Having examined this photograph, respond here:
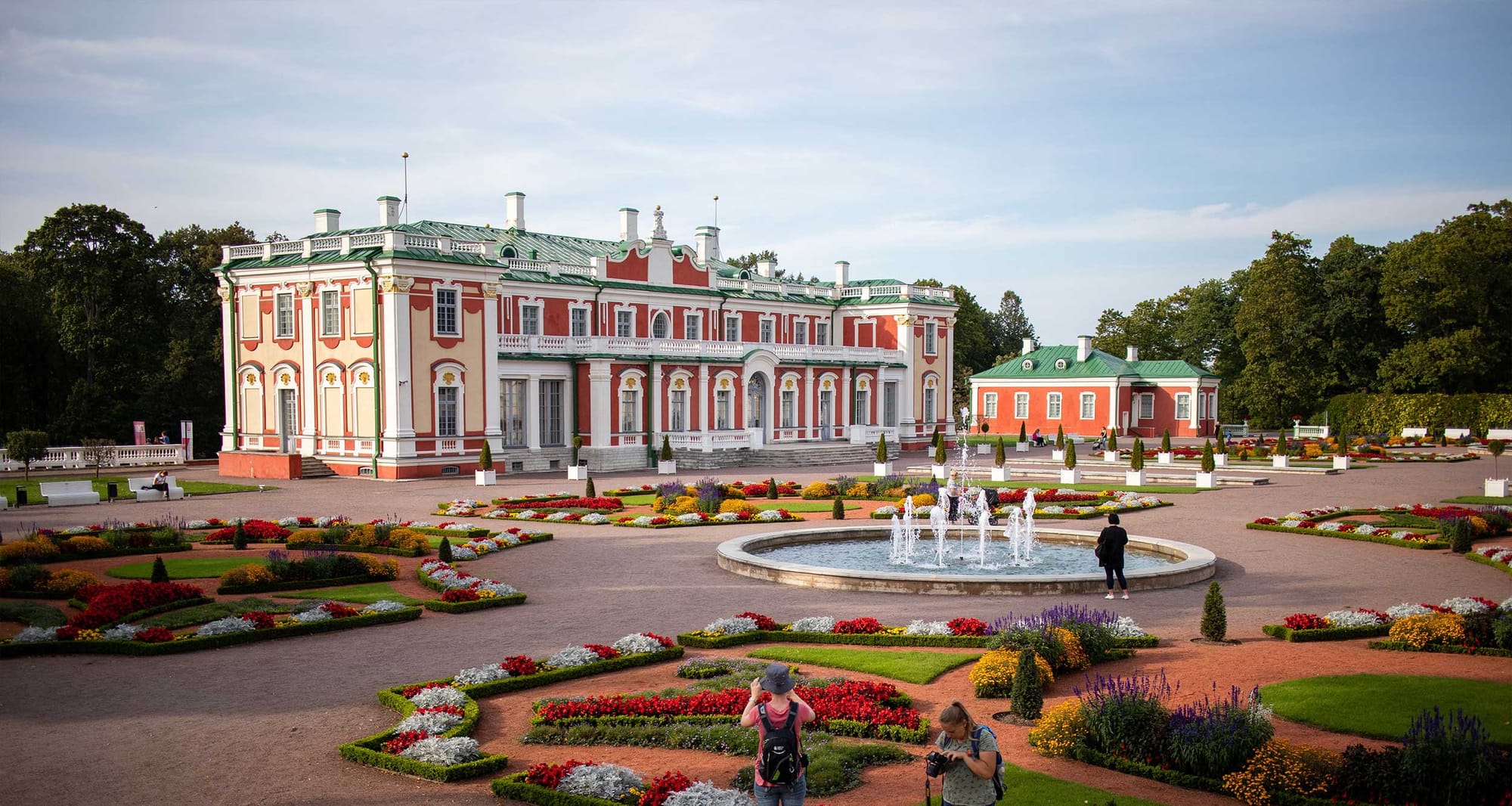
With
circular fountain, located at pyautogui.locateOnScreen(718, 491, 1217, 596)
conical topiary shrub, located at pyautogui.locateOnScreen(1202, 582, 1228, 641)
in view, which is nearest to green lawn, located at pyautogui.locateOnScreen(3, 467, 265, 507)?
circular fountain, located at pyautogui.locateOnScreen(718, 491, 1217, 596)

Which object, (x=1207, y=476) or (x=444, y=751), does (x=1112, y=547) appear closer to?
(x=444, y=751)

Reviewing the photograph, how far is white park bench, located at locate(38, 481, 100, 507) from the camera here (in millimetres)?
29734

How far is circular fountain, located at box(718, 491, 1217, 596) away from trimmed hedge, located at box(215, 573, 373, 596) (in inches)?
256

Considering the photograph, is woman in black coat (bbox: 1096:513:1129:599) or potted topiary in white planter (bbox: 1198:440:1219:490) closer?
woman in black coat (bbox: 1096:513:1129:599)

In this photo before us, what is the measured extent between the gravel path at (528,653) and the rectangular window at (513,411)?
753 inches

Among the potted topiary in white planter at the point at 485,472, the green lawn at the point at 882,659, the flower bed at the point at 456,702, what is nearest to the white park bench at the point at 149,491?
the potted topiary in white planter at the point at 485,472

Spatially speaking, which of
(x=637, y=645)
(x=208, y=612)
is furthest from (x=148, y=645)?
(x=637, y=645)

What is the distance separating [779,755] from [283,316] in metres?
40.1

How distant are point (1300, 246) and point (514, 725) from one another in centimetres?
6967

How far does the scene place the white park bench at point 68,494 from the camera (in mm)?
29734

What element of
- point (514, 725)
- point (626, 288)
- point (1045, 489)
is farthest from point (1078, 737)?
point (626, 288)

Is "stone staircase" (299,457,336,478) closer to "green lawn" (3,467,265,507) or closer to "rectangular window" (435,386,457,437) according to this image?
"green lawn" (3,467,265,507)

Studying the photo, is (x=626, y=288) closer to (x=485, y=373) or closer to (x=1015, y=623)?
(x=485, y=373)

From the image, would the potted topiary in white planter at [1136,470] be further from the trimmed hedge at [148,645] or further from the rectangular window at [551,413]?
the trimmed hedge at [148,645]
